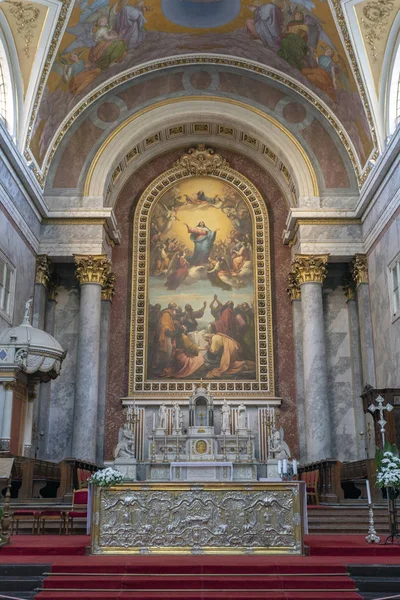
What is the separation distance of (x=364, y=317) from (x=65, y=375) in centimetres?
905

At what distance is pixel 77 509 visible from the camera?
42.5 ft

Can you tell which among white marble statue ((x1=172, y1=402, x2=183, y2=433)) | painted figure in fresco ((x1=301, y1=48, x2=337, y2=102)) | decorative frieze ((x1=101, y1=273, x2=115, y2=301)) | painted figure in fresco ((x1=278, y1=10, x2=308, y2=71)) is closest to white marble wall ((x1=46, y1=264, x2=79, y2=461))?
decorative frieze ((x1=101, y1=273, x2=115, y2=301))

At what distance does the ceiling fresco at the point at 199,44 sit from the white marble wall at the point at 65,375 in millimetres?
4029

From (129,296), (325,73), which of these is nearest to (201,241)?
(129,296)

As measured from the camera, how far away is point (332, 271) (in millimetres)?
21422

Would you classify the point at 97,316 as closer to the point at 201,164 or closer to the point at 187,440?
the point at 187,440

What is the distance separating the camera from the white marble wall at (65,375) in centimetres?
1986

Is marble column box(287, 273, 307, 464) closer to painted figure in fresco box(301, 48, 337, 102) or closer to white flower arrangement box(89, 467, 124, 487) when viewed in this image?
painted figure in fresco box(301, 48, 337, 102)

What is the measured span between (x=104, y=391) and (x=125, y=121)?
8548 mm

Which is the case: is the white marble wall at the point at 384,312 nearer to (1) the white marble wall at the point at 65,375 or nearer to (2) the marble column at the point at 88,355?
(2) the marble column at the point at 88,355

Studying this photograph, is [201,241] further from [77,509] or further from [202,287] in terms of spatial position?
[77,509]

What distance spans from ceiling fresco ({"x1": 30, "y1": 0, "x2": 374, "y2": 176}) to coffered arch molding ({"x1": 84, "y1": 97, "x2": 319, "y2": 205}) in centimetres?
147

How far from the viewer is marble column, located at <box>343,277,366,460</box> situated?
19.6m
